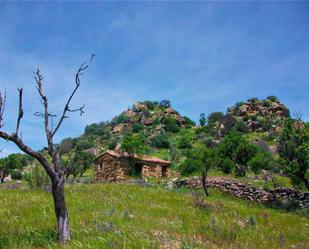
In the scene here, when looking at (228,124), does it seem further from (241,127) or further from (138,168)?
(138,168)

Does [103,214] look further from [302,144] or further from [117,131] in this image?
[117,131]

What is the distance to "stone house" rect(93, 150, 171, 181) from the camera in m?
46.7

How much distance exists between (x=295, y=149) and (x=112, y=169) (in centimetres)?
2885

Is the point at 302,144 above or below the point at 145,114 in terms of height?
below

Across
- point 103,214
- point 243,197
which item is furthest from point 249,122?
point 103,214

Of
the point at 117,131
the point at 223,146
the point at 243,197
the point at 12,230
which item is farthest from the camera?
the point at 117,131

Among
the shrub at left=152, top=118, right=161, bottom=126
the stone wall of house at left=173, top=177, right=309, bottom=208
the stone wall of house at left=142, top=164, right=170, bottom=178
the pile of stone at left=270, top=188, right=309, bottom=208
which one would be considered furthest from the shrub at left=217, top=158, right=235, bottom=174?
the shrub at left=152, top=118, right=161, bottom=126

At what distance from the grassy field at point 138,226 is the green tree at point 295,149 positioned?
6156 millimetres

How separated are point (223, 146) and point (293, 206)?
2295cm

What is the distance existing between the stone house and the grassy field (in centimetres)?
3016

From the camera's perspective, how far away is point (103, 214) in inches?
409

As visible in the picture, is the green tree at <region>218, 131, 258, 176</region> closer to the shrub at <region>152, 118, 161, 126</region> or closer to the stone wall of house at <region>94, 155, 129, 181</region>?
the stone wall of house at <region>94, 155, 129, 181</region>

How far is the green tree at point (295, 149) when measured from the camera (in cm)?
2188

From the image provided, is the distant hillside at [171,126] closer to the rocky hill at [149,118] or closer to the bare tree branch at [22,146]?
the rocky hill at [149,118]
